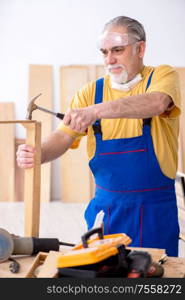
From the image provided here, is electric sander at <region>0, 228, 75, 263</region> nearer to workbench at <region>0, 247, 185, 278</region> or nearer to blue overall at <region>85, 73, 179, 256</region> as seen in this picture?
workbench at <region>0, 247, 185, 278</region>

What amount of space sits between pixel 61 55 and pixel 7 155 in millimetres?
1628

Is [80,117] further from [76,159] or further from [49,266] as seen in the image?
[76,159]

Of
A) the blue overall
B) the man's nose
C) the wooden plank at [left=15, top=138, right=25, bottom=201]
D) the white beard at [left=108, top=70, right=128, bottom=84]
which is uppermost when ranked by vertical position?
the man's nose

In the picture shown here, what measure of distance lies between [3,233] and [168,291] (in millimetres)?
773

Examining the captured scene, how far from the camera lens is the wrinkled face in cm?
239

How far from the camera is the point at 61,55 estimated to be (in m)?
6.66

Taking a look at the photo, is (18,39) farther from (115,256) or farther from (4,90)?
(115,256)

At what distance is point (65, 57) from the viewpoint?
21.9ft

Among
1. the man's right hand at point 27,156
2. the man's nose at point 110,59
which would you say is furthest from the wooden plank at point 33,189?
the man's nose at point 110,59

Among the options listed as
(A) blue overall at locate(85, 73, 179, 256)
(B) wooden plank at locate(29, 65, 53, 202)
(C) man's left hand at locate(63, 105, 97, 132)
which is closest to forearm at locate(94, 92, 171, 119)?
(C) man's left hand at locate(63, 105, 97, 132)

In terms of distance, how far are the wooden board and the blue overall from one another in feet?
13.5

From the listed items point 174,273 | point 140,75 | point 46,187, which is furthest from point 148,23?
point 174,273

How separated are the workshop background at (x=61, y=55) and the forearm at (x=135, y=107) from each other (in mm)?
4363

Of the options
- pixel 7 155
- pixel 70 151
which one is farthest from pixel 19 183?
pixel 70 151
